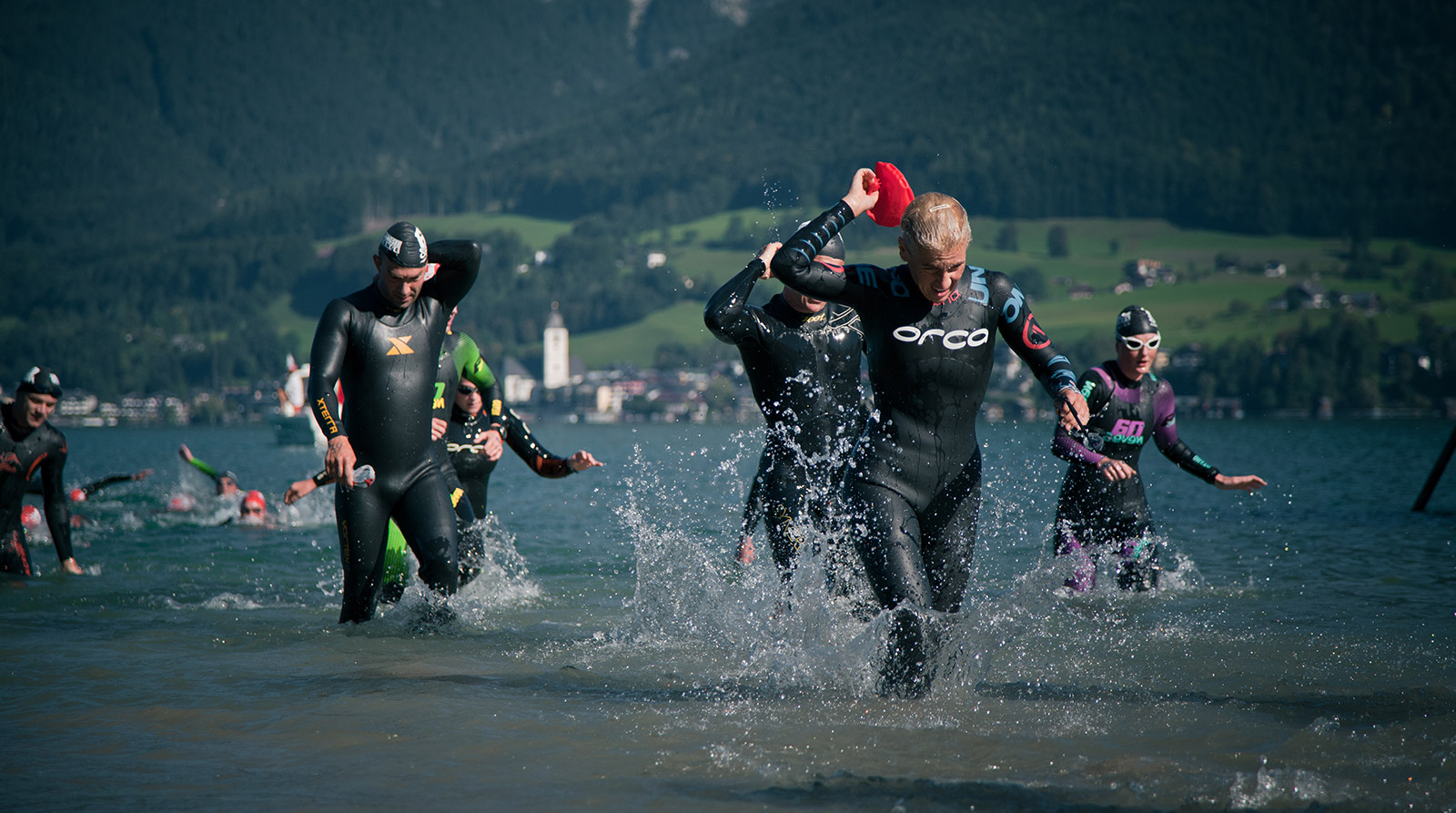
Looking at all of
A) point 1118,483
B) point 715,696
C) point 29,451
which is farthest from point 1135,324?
point 29,451

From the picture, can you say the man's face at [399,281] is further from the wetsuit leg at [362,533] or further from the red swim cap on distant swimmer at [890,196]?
the red swim cap on distant swimmer at [890,196]

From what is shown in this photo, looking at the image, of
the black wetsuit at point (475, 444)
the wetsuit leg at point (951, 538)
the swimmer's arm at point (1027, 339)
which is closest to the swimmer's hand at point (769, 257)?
the swimmer's arm at point (1027, 339)

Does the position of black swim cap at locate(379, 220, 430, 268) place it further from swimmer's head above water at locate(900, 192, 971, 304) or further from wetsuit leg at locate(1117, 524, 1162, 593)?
wetsuit leg at locate(1117, 524, 1162, 593)

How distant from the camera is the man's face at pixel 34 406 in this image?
9.57 metres

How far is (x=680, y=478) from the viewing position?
1146 inches

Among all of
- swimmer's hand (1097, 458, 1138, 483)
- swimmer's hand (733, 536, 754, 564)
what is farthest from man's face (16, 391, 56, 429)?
swimmer's hand (1097, 458, 1138, 483)

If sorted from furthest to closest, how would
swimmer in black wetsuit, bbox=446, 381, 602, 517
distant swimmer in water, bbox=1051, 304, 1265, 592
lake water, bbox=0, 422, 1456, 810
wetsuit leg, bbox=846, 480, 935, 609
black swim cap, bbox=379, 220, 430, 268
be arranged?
swimmer in black wetsuit, bbox=446, 381, 602, 517 → distant swimmer in water, bbox=1051, 304, 1265, 592 → black swim cap, bbox=379, 220, 430, 268 → wetsuit leg, bbox=846, 480, 935, 609 → lake water, bbox=0, 422, 1456, 810

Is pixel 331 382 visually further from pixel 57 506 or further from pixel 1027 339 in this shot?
pixel 57 506

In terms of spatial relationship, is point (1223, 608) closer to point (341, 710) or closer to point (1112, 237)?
point (341, 710)

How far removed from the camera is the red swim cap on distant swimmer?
5.57m

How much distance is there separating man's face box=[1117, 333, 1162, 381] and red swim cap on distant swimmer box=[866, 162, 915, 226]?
3.22 m

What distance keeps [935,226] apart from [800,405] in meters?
1.94

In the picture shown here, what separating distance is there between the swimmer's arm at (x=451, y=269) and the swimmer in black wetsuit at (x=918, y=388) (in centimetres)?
237

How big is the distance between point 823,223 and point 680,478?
24.0 meters
